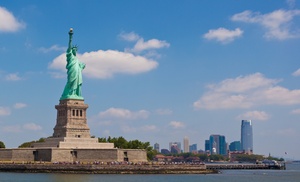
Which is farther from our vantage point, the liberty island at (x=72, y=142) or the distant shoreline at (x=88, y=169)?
the liberty island at (x=72, y=142)

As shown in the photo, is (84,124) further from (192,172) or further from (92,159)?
(192,172)

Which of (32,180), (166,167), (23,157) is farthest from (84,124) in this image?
(32,180)

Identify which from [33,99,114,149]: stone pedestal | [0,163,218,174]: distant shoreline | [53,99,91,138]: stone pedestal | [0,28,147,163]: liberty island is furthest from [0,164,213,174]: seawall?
[53,99,91,138]: stone pedestal

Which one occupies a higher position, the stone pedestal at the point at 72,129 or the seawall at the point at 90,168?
the stone pedestal at the point at 72,129

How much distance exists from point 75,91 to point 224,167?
4615 cm

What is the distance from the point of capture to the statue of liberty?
89500 millimetres

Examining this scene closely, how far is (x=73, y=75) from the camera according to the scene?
295 ft

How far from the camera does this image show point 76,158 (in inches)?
3184

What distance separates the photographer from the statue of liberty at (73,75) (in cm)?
8950

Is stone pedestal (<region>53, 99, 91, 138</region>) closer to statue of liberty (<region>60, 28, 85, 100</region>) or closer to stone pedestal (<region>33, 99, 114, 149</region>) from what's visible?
stone pedestal (<region>33, 99, 114, 149</region>)

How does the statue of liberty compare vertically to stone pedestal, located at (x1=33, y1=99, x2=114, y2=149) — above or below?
above

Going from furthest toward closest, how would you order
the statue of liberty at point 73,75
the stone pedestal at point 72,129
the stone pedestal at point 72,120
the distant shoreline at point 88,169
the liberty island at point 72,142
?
the statue of liberty at point 73,75 < the stone pedestal at point 72,120 < the stone pedestal at point 72,129 < the liberty island at point 72,142 < the distant shoreline at point 88,169

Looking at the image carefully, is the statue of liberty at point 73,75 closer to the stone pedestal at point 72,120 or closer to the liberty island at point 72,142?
the liberty island at point 72,142

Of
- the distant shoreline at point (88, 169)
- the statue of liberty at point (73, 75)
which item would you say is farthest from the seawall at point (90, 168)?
the statue of liberty at point (73, 75)
